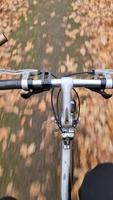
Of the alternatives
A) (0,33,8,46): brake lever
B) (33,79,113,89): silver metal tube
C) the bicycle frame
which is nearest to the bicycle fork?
the bicycle frame

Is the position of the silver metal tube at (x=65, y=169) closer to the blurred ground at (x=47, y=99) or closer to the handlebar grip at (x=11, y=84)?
the handlebar grip at (x=11, y=84)

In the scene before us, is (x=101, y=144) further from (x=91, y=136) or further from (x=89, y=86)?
(x=89, y=86)

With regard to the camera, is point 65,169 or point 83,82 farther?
point 65,169

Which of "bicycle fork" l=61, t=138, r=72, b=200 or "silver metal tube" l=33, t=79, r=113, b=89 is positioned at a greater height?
"silver metal tube" l=33, t=79, r=113, b=89

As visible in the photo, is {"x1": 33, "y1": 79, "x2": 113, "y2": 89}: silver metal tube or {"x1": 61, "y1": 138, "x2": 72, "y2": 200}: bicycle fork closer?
{"x1": 33, "y1": 79, "x2": 113, "y2": 89}: silver metal tube

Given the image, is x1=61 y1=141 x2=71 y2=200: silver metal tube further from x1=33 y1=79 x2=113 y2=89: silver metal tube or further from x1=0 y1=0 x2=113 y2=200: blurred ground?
x1=0 y1=0 x2=113 y2=200: blurred ground

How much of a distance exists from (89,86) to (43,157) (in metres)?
1.88

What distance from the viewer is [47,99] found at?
4715 millimetres

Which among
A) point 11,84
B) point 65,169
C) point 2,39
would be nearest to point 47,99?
point 2,39

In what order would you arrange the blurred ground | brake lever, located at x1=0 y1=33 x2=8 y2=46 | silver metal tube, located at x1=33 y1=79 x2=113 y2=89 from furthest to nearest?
brake lever, located at x1=0 y1=33 x2=8 y2=46 → the blurred ground → silver metal tube, located at x1=33 y1=79 x2=113 y2=89

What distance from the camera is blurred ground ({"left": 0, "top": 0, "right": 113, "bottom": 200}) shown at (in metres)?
4.02

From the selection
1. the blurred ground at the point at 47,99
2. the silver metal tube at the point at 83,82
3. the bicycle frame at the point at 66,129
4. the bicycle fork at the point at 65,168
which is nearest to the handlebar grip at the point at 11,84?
the silver metal tube at the point at 83,82

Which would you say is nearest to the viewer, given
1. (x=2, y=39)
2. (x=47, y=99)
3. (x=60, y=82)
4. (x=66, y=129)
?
(x=60, y=82)

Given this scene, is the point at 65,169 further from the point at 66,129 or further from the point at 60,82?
the point at 60,82
